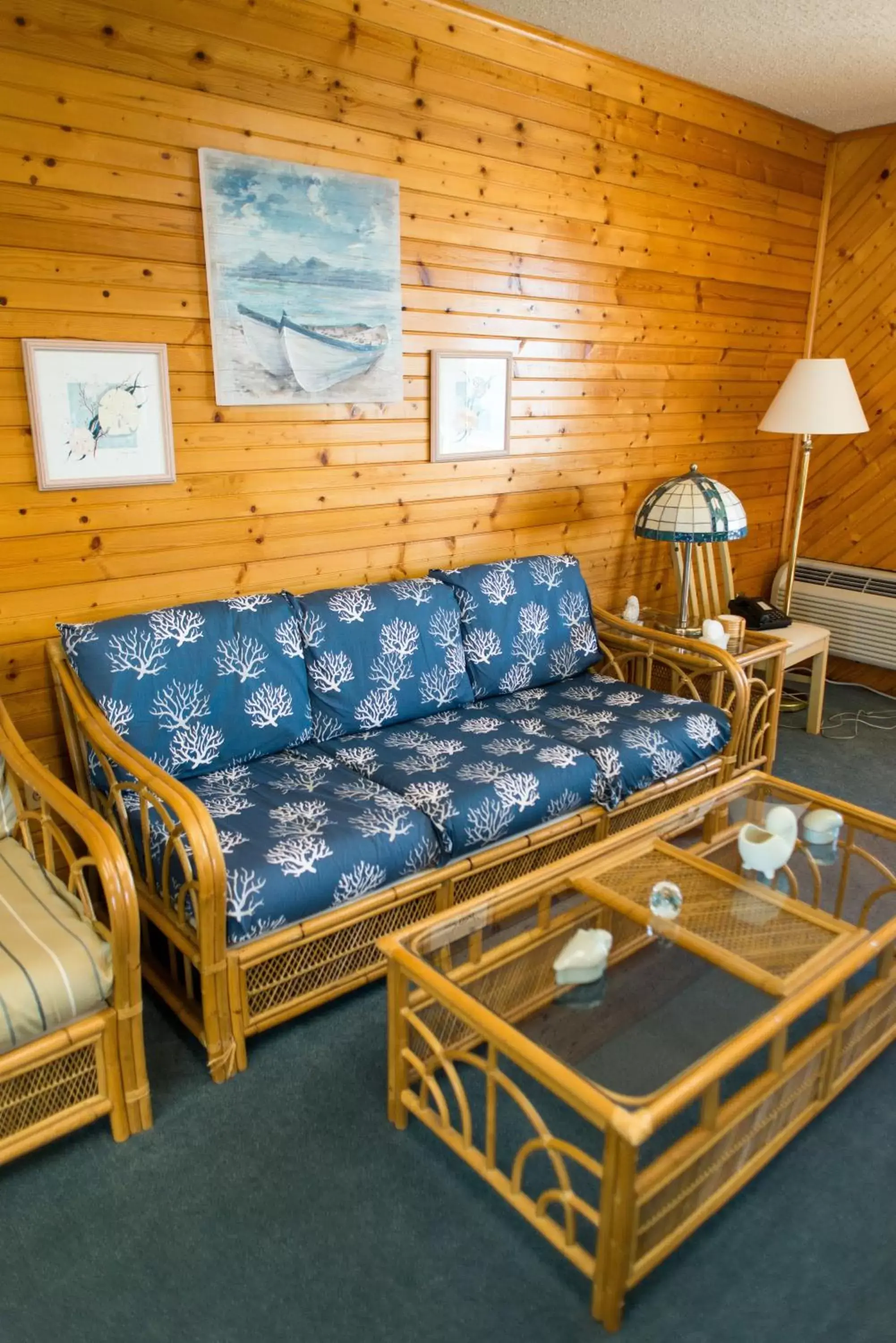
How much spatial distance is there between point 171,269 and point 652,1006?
2.06 m

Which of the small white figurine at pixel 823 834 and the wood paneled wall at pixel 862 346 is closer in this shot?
the small white figurine at pixel 823 834

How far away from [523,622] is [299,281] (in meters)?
1.22

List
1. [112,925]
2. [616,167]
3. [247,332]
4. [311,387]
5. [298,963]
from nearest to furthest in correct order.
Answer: [112,925] < [298,963] < [247,332] < [311,387] < [616,167]

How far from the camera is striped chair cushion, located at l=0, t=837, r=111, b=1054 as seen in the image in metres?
1.63

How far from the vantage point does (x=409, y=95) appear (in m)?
2.75

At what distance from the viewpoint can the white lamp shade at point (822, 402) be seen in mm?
3717

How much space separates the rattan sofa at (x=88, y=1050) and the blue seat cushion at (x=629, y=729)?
1.32 metres

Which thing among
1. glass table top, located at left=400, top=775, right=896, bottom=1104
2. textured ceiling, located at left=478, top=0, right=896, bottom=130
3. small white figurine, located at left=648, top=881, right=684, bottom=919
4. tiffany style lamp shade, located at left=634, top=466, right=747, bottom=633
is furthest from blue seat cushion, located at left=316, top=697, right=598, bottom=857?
textured ceiling, located at left=478, top=0, right=896, bottom=130

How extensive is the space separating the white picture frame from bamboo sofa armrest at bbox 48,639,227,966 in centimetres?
138

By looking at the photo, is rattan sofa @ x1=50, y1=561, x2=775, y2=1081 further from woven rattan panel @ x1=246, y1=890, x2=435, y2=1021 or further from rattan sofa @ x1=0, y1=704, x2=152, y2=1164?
rattan sofa @ x1=0, y1=704, x2=152, y2=1164

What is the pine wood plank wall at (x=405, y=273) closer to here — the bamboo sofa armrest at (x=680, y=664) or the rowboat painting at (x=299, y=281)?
the rowboat painting at (x=299, y=281)

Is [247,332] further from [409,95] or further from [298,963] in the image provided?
[298,963]

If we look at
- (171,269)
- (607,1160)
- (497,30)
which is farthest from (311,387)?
(607,1160)

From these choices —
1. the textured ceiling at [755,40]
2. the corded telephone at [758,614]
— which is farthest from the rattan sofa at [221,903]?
the textured ceiling at [755,40]
